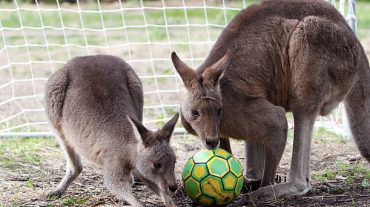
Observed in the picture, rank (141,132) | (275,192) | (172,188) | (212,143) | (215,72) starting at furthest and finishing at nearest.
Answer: (275,192) < (215,72) < (212,143) < (141,132) < (172,188)

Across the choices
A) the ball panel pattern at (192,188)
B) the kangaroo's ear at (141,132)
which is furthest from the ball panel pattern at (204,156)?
the kangaroo's ear at (141,132)

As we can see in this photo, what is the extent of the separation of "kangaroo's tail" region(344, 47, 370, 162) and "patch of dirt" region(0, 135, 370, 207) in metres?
0.32

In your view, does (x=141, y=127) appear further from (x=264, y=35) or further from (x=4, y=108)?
(x=4, y=108)

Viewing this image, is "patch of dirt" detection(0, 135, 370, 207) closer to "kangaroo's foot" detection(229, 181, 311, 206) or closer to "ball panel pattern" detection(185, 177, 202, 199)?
"kangaroo's foot" detection(229, 181, 311, 206)

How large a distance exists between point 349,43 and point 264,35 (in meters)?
0.63

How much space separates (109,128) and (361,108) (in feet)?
6.28

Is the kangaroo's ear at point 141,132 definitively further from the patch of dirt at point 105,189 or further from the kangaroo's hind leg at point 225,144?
the kangaroo's hind leg at point 225,144

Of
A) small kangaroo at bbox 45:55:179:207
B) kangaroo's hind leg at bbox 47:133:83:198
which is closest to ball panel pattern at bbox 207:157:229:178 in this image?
small kangaroo at bbox 45:55:179:207

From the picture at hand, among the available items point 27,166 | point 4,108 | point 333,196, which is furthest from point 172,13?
point 333,196

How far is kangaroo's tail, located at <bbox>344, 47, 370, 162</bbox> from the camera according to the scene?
6031 millimetres

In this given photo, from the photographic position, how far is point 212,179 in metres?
5.29

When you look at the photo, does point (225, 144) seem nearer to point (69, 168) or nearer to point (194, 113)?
point (194, 113)

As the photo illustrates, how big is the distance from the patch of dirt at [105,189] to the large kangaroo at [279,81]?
25cm

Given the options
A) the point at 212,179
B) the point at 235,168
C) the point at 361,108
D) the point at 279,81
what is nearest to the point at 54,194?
the point at 212,179
